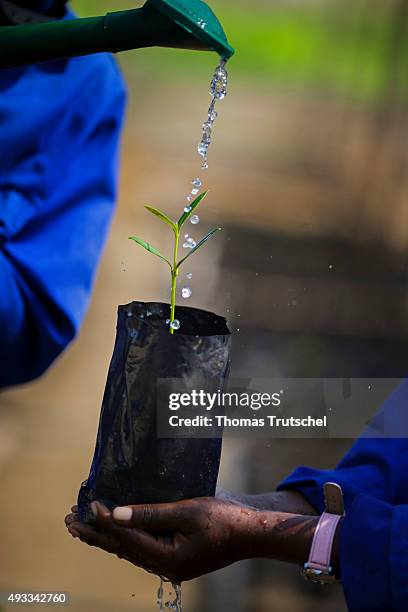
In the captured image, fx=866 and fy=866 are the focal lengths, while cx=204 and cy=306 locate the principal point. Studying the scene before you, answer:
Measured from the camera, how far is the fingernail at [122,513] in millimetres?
856

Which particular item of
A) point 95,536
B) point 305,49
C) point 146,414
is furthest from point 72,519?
point 305,49

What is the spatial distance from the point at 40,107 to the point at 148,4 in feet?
2.60

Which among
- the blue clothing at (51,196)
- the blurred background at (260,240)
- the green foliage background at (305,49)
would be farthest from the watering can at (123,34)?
the green foliage background at (305,49)

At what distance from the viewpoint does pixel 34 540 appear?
2.27 meters

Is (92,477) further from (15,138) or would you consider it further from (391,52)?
(391,52)

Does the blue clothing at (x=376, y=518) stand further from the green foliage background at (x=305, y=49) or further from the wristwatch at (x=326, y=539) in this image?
the green foliage background at (x=305, y=49)

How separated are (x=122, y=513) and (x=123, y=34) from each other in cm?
46

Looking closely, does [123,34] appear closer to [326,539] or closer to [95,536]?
[95,536]

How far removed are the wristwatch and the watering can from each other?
1.79 feet

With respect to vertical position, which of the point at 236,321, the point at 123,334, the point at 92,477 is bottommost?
the point at 92,477

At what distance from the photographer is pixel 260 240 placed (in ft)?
6.97

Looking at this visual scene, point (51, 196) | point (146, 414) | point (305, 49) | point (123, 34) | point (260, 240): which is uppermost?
point (305, 49)

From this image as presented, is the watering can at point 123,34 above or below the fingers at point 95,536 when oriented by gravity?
above

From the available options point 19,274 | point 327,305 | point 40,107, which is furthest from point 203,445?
point 327,305
